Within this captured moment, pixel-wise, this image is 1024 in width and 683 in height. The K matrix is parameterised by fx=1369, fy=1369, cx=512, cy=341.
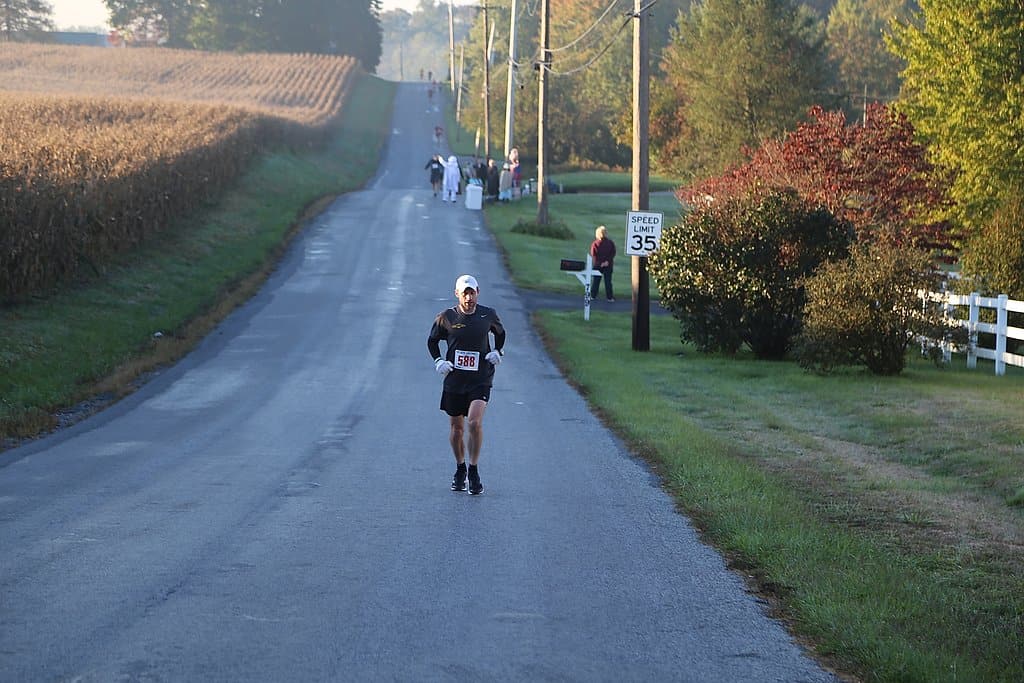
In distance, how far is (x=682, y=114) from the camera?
65.4 meters

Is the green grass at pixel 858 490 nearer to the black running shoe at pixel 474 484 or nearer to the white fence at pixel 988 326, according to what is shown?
the white fence at pixel 988 326

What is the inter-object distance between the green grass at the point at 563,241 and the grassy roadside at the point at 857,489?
12.9 m

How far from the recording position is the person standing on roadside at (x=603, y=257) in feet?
113

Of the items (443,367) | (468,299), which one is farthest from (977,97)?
(443,367)

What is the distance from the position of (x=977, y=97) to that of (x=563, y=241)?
59.1ft

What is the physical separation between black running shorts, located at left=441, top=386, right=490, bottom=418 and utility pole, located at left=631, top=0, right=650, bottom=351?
1330 centimetres

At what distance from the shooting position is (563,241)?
47.5m

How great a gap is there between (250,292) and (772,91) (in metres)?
31.4

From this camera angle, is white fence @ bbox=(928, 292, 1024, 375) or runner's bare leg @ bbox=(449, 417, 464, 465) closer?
runner's bare leg @ bbox=(449, 417, 464, 465)

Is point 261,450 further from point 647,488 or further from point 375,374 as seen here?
point 375,374

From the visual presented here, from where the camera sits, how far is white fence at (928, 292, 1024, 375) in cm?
2262

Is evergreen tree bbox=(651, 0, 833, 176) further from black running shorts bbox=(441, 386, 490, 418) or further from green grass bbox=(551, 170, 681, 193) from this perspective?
black running shorts bbox=(441, 386, 490, 418)

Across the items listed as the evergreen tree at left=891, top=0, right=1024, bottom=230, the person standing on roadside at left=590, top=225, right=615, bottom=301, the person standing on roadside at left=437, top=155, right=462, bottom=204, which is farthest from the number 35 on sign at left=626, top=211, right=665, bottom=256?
the person standing on roadside at left=437, top=155, right=462, bottom=204

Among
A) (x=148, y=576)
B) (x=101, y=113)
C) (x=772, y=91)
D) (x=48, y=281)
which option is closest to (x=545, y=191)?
(x=772, y=91)
